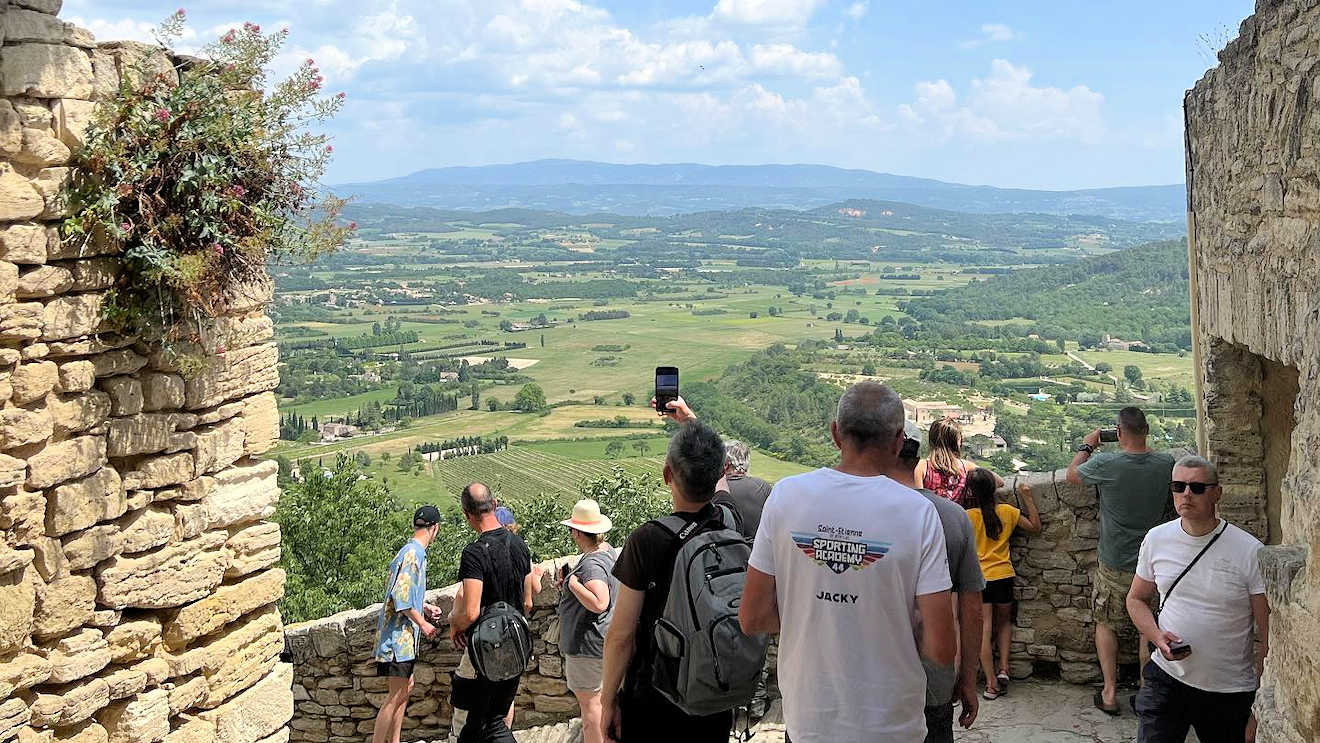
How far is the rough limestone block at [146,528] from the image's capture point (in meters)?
3.92

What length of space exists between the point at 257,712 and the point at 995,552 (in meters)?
3.76

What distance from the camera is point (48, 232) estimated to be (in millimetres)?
3596

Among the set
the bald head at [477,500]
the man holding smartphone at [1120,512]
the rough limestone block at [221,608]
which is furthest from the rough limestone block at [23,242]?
the man holding smartphone at [1120,512]

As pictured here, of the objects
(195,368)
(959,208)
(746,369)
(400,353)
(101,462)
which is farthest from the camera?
(959,208)

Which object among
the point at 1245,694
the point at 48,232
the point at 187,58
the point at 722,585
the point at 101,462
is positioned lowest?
the point at 1245,694

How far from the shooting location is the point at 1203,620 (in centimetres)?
404

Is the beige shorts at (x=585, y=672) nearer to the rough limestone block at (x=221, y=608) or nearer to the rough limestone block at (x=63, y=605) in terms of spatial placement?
the rough limestone block at (x=221, y=608)

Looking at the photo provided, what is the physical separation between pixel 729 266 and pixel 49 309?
102 meters

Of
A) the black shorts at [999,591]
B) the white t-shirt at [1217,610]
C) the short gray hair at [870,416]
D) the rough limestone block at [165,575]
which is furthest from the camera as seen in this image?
the black shorts at [999,591]

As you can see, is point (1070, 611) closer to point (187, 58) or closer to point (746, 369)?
point (187, 58)

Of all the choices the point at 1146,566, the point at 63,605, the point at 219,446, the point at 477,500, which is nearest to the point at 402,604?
the point at 477,500

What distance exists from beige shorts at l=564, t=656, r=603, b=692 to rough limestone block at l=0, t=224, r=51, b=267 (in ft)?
9.32

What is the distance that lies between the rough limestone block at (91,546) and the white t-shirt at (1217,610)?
376cm

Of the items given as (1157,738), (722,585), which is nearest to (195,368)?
(722,585)
